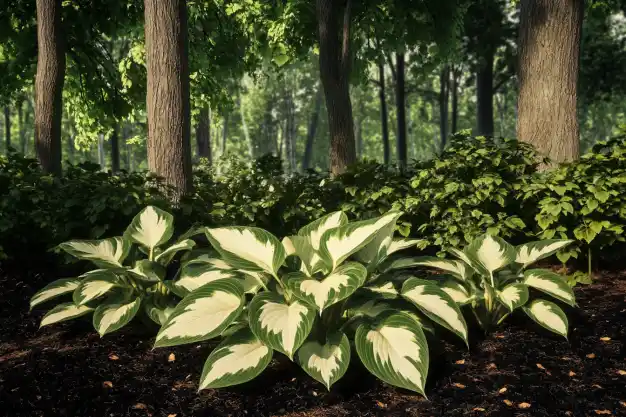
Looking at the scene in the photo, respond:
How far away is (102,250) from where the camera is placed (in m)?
3.64

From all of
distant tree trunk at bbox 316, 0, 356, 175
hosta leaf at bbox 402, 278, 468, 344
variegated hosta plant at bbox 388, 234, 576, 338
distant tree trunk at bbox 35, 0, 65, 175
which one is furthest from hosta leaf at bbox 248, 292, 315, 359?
distant tree trunk at bbox 35, 0, 65, 175

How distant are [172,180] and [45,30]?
11.2 ft

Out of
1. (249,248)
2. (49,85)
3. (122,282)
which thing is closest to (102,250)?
(122,282)

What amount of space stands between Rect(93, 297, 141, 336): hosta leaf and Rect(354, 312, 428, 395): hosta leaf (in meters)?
1.38

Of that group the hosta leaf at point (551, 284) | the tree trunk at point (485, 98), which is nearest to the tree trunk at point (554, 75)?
the hosta leaf at point (551, 284)

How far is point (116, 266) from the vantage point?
11.4ft

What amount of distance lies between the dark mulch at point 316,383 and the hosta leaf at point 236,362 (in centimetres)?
17

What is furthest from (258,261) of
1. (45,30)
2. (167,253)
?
(45,30)

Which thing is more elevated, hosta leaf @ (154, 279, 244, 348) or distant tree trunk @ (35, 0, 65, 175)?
distant tree trunk @ (35, 0, 65, 175)

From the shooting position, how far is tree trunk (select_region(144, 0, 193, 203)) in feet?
18.2

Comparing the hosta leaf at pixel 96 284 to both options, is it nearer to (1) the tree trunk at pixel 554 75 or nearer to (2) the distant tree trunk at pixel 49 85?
(1) the tree trunk at pixel 554 75

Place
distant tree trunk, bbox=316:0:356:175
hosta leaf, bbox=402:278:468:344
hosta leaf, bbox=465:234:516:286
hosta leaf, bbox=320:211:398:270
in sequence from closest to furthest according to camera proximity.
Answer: hosta leaf, bbox=402:278:468:344, hosta leaf, bbox=320:211:398:270, hosta leaf, bbox=465:234:516:286, distant tree trunk, bbox=316:0:356:175

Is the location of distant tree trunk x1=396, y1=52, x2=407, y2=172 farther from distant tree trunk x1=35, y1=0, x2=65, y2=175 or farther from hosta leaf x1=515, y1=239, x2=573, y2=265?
hosta leaf x1=515, y1=239, x2=573, y2=265

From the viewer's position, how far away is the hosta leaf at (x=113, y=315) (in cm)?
318
